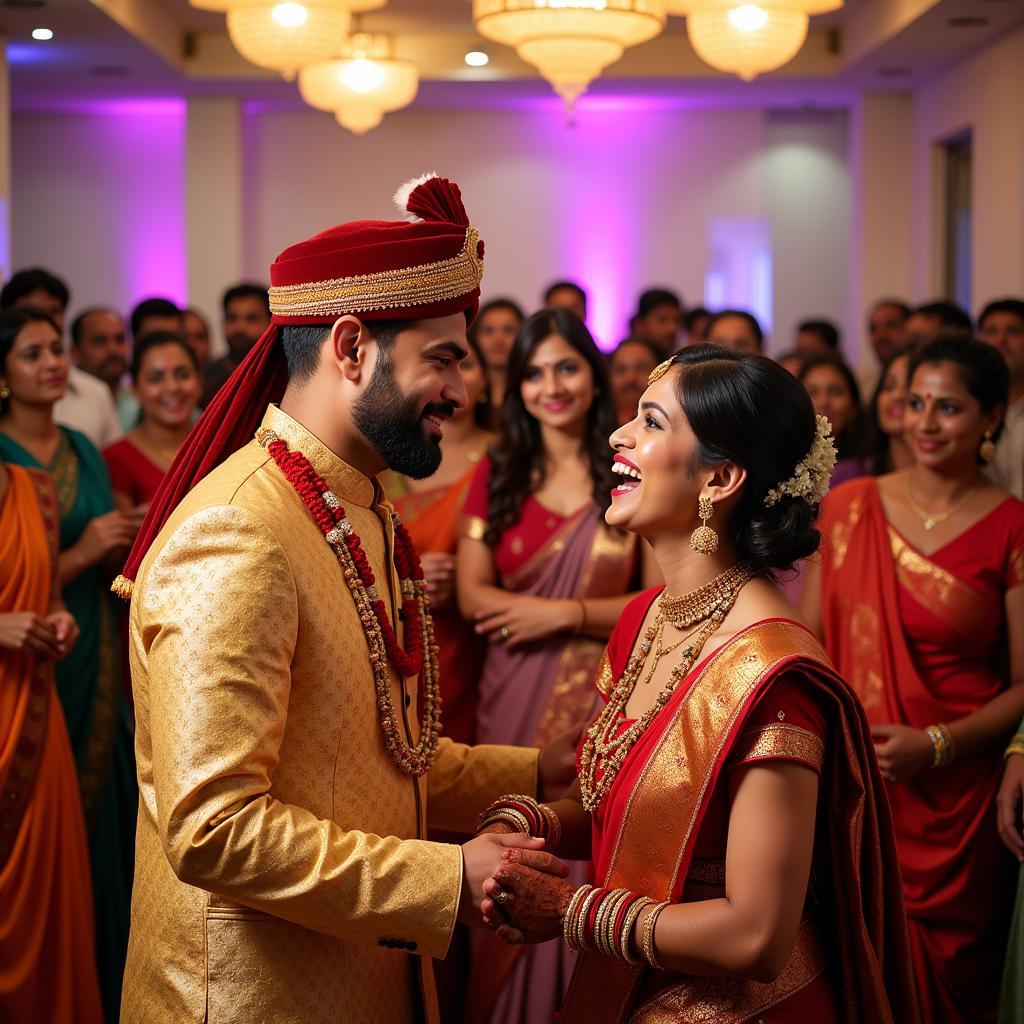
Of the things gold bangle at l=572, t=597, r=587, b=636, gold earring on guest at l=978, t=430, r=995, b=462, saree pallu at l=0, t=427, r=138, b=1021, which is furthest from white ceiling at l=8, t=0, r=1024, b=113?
gold bangle at l=572, t=597, r=587, b=636

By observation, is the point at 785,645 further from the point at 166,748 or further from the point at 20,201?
the point at 20,201

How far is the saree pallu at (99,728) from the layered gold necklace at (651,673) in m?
1.91

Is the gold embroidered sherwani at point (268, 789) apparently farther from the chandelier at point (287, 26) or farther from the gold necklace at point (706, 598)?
the chandelier at point (287, 26)

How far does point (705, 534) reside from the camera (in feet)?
6.13

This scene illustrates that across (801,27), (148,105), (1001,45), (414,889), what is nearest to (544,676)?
(414,889)

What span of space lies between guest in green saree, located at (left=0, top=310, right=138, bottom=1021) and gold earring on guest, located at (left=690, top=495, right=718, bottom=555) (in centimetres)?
202

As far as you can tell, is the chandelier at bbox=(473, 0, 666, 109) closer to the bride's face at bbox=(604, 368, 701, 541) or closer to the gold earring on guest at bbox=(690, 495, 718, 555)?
the bride's face at bbox=(604, 368, 701, 541)

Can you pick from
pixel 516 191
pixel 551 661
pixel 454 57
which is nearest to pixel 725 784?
pixel 551 661

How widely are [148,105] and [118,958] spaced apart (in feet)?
25.1

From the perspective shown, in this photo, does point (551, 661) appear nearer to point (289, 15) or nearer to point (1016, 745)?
point (1016, 745)

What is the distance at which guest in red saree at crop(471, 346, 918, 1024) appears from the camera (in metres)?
1.66

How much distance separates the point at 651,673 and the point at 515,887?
418mm

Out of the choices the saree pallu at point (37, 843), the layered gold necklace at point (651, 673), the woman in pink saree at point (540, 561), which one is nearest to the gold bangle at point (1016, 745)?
the woman in pink saree at point (540, 561)

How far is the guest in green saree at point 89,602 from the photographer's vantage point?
346 cm
